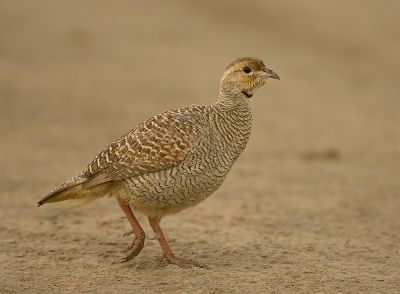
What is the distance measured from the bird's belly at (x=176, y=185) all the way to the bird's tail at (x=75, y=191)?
39 centimetres

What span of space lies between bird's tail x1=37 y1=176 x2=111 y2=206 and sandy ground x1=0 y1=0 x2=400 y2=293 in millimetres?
636

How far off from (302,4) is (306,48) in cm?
298

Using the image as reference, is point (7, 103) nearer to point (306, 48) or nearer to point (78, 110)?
point (78, 110)

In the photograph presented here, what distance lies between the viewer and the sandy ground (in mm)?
7973

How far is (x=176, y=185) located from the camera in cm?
763

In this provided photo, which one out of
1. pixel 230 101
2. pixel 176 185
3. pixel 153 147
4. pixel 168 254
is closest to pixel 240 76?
pixel 230 101

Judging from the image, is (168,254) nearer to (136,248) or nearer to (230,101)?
(136,248)

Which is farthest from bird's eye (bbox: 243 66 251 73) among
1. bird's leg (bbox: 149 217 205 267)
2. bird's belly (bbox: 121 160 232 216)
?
bird's leg (bbox: 149 217 205 267)


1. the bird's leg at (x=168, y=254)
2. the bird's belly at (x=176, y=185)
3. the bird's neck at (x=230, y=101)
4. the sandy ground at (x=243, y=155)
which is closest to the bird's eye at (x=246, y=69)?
the bird's neck at (x=230, y=101)

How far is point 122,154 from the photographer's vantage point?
789 cm

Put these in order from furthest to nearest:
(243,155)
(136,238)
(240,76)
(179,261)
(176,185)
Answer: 1. (243,155)
2. (240,76)
3. (136,238)
4. (179,261)
5. (176,185)

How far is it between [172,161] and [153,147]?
0.25 meters

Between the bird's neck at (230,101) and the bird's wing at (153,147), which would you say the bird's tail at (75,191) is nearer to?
the bird's wing at (153,147)

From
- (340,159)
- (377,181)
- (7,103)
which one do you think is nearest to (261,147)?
(340,159)
